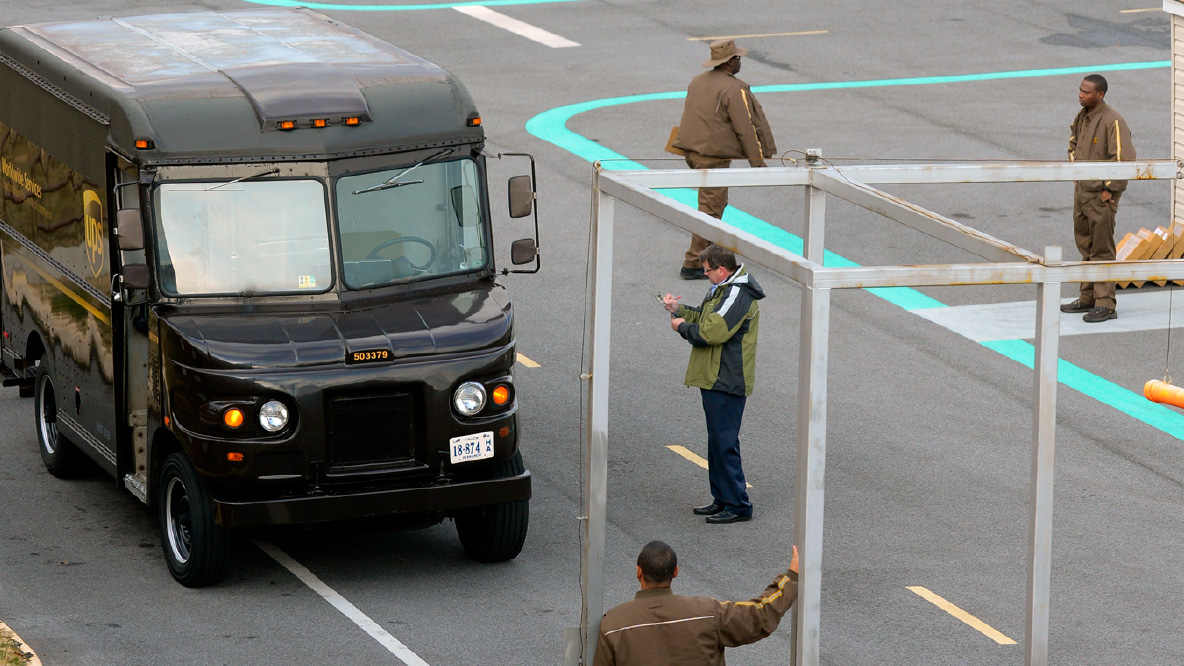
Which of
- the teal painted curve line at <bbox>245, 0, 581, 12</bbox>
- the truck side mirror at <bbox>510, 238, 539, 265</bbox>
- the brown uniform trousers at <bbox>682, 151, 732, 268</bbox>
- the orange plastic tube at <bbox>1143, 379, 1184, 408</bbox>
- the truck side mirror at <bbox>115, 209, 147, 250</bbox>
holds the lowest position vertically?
the brown uniform trousers at <bbox>682, 151, 732, 268</bbox>

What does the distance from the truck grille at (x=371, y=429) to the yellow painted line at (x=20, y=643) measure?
1.82m

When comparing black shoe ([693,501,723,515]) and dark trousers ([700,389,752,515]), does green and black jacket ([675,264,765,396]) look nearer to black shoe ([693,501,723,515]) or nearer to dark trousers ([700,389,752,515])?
dark trousers ([700,389,752,515])

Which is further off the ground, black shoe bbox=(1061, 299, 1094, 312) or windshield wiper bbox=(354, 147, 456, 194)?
windshield wiper bbox=(354, 147, 456, 194)

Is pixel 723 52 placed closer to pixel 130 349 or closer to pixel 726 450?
pixel 726 450

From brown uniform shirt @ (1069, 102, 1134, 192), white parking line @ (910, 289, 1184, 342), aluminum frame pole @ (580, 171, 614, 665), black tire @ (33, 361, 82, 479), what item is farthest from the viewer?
white parking line @ (910, 289, 1184, 342)

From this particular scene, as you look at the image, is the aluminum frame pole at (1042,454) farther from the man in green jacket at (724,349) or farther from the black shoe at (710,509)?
the black shoe at (710,509)

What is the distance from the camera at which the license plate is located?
9.66 meters

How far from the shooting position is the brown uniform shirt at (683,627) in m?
6.63

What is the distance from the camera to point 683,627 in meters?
6.63

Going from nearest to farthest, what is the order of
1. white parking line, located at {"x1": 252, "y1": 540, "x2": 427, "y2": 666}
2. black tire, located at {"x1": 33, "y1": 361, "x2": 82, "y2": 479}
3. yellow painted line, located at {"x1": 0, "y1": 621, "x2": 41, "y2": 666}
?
yellow painted line, located at {"x1": 0, "y1": 621, "x2": 41, "y2": 666}, white parking line, located at {"x1": 252, "y1": 540, "x2": 427, "y2": 666}, black tire, located at {"x1": 33, "y1": 361, "x2": 82, "y2": 479}

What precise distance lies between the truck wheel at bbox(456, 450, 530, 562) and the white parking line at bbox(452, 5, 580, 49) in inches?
613

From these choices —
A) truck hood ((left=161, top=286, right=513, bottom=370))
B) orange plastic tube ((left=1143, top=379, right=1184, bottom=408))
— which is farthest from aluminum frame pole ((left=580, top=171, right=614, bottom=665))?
truck hood ((left=161, top=286, right=513, bottom=370))

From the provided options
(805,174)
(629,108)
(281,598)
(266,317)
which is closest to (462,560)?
(281,598)

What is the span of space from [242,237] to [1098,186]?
25.2ft
